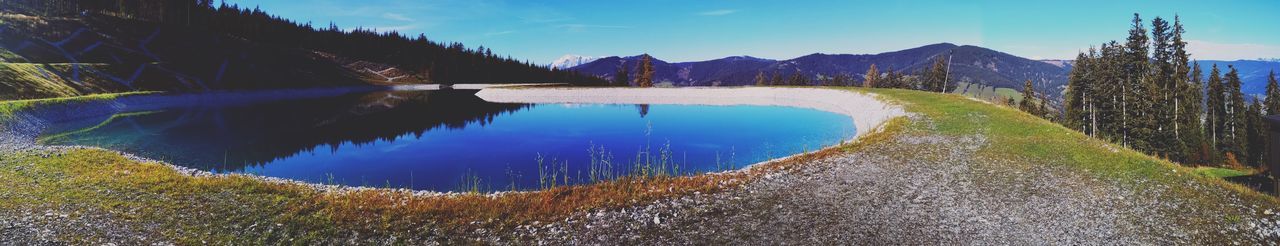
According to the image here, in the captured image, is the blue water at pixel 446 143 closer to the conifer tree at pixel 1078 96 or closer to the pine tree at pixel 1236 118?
the conifer tree at pixel 1078 96

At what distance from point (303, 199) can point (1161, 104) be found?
68130 mm

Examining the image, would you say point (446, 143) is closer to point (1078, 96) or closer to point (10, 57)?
point (1078, 96)

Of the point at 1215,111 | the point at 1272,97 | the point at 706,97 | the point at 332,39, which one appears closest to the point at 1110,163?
the point at 706,97

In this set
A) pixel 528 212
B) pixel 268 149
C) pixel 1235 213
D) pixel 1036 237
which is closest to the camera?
pixel 1036 237

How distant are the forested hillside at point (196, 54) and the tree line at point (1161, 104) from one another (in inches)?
3797

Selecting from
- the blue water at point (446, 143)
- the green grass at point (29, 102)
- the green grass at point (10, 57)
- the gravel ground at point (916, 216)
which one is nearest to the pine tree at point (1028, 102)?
the blue water at point (446, 143)

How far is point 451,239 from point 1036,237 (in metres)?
10.7

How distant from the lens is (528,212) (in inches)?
449

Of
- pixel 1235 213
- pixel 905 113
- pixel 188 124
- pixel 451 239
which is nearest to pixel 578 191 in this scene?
pixel 451 239

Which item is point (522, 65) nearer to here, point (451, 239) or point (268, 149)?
point (268, 149)

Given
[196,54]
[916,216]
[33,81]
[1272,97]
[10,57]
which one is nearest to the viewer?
[916,216]

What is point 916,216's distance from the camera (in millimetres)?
11008

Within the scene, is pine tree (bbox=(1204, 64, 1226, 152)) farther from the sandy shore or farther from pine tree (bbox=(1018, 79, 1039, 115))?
the sandy shore

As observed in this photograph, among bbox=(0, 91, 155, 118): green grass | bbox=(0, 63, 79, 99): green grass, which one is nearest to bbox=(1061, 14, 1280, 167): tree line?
bbox=(0, 91, 155, 118): green grass
